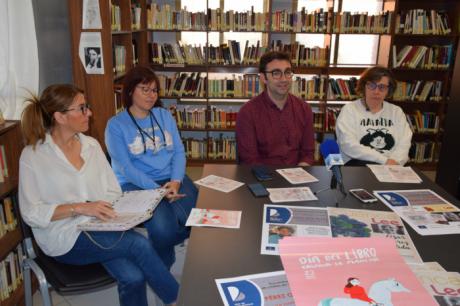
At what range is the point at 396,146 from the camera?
275 cm

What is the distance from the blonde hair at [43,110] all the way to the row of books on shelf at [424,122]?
3.94 metres

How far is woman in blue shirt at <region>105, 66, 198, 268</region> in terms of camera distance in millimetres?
2240

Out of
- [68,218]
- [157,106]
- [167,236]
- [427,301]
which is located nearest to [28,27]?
[157,106]

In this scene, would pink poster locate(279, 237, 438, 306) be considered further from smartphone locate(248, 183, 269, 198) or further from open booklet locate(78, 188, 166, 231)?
open booklet locate(78, 188, 166, 231)

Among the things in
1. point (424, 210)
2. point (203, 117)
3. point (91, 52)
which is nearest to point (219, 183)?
point (424, 210)

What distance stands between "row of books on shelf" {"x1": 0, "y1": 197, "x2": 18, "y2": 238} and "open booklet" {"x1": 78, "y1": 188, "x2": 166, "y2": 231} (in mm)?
633

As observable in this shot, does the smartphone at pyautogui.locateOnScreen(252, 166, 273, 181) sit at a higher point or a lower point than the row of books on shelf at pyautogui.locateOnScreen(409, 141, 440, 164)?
higher

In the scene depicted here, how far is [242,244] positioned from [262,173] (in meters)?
0.71

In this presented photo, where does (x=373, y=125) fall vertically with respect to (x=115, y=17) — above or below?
below

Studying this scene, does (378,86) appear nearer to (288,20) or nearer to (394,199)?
(394,199)

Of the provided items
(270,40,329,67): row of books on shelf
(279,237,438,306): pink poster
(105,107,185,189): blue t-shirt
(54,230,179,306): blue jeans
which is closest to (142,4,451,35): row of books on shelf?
(270,40,329,67): row of books on shelf

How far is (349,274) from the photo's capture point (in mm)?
1071

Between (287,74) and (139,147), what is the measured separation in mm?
1062

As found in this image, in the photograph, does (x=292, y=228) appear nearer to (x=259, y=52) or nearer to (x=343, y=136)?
(x=343, y=136)
